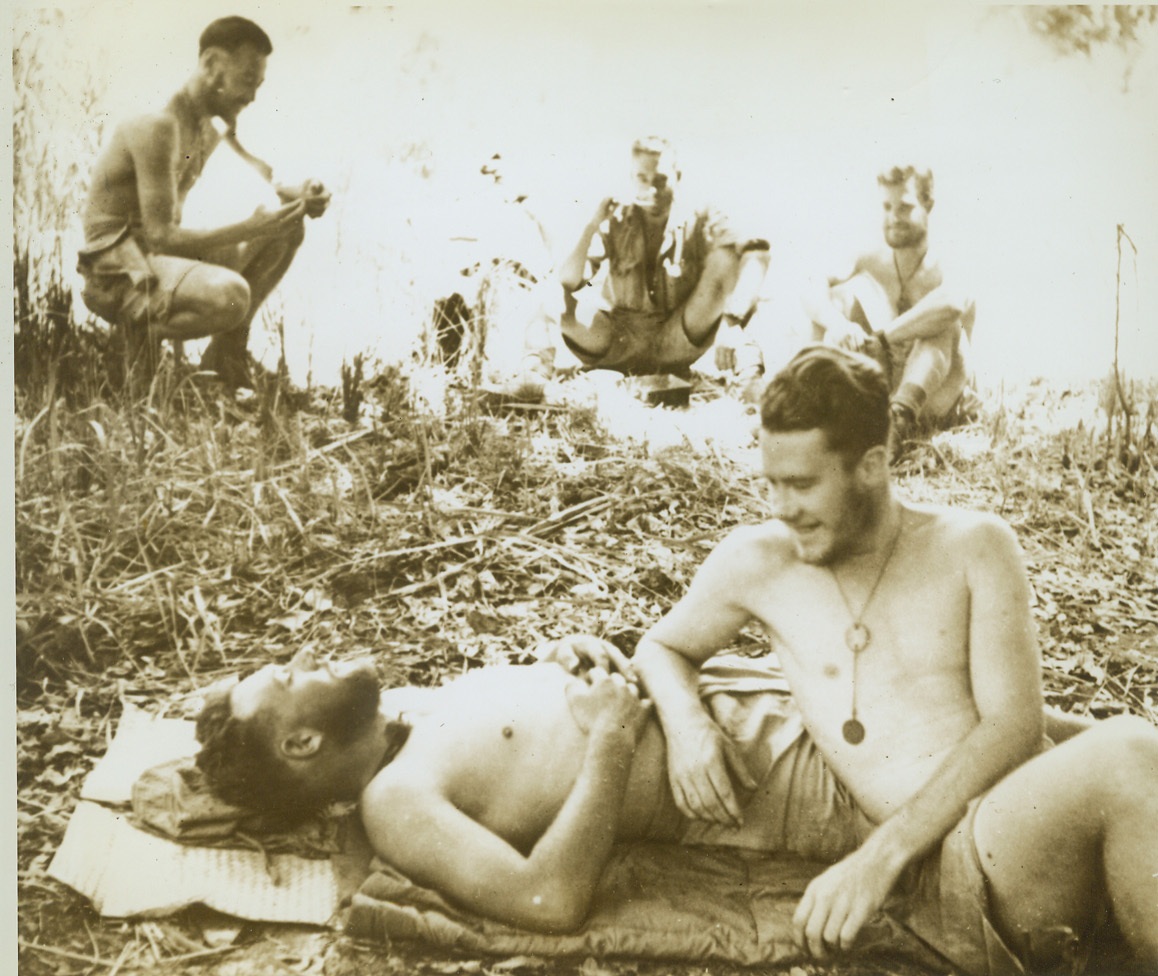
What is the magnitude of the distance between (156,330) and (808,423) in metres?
1.68

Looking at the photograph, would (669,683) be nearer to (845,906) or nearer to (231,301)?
(845,906)

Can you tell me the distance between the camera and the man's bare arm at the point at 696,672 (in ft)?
9.82

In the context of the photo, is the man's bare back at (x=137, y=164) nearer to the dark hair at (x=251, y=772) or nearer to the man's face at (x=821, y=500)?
the dark hair at (x=251, y=772)

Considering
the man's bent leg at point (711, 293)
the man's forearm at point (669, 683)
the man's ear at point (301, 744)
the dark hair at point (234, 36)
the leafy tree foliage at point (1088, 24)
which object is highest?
the leafy tree foliage at point (1088, 24)

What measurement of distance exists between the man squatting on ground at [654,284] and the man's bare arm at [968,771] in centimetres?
94

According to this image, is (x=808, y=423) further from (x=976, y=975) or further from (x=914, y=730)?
(x=976, y=975)

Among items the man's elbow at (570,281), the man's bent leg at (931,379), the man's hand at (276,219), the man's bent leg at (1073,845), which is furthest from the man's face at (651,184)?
the man's bent leg at (1073,845)

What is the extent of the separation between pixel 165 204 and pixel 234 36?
0.48 m

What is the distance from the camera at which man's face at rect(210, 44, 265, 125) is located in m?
3.27

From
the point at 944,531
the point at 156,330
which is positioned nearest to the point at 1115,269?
the point at 944,531

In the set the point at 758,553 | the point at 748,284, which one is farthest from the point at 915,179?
the point at 758,553

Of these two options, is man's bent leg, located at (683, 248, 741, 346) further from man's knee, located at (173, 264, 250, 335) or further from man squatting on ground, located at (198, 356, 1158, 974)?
man's knee, located at (173, 264, 250, 335)

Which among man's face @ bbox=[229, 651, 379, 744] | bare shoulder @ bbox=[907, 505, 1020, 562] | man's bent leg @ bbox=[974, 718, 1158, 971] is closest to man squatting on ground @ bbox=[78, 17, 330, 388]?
man's face @ bbox=[229, 651, 379, 744]

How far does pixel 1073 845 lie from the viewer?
2.86 m
